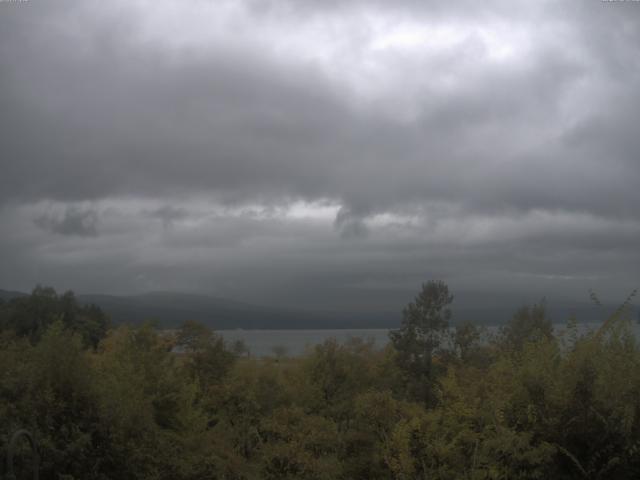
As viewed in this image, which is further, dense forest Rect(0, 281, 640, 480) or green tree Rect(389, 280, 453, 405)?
green tree Rect(389, 280, 453, 405)

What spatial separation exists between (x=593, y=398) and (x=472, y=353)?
36008 millimetres

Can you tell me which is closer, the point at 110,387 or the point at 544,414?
the point at 544,414

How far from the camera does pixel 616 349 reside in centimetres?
1903

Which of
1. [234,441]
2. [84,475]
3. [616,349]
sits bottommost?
[234,441]

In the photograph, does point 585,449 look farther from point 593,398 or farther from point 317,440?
point 317,440

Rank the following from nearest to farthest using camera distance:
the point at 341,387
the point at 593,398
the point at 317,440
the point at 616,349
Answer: the point at 593,398
the point at 616,349
the point at 317,440
the point at 341,387

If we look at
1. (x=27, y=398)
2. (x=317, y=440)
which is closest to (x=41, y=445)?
(x=27, y=398)

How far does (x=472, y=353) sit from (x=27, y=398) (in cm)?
3937

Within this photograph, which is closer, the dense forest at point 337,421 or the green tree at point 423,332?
the dense forest at point 337,421

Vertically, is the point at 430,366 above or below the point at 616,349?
below

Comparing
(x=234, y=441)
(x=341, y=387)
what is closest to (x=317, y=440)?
(x=234, y=441)

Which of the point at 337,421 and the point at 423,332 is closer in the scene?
the point at 337,421

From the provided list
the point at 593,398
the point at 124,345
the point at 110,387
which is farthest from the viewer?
the point at 124,345

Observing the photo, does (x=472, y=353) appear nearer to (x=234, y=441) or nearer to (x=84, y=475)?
(x=234, y=441)
